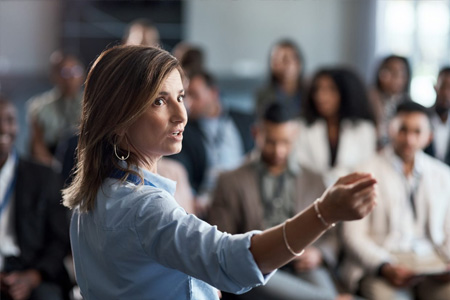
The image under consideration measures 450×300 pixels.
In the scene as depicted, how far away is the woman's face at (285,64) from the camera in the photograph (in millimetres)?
3770

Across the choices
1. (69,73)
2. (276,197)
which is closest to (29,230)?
(276,197)

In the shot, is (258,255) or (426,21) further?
(426,21)

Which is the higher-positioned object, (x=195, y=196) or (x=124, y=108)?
(x=124, y=108)

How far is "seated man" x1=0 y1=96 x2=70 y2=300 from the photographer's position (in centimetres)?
225

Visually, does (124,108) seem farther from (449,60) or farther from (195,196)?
(449,60)

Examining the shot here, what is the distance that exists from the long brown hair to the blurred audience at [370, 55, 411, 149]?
273 cm

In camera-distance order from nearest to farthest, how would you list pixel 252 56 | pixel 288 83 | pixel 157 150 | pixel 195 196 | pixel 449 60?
pixel 157 150 < pixel 195 196 < pixel 288 83 < pixel 449 60 < pixel 252 56

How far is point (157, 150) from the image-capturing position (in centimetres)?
97

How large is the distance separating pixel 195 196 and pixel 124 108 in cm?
204

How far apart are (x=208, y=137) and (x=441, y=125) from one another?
113cm

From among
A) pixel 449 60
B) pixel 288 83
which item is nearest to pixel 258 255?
pixel 288 83

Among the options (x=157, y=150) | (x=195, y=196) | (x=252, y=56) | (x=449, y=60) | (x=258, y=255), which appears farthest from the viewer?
(x=252, y=56)

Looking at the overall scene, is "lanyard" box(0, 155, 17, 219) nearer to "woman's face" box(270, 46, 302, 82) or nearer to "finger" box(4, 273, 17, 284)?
"finger" box(4, 273, 17, 284)

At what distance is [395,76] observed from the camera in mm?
3689
